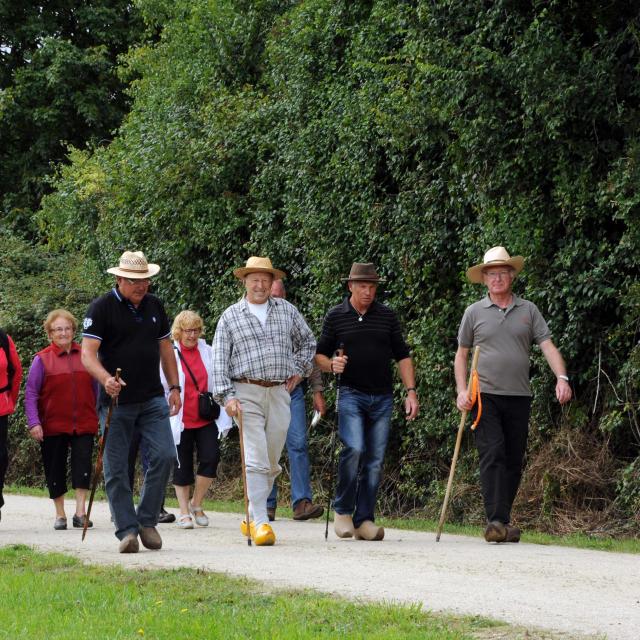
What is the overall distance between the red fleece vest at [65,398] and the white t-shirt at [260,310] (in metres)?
2.83

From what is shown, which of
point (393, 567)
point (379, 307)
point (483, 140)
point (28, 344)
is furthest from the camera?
point (28, 344)

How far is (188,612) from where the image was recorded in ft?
21.9

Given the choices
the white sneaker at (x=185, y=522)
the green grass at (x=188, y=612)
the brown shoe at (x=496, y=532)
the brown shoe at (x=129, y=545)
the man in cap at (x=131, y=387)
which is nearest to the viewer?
the green grass at (x=188, y=612)

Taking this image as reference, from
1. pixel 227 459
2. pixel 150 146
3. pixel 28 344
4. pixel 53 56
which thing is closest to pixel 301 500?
pixel 227 459

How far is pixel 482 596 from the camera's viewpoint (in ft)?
23.3

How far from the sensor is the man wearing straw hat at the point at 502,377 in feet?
33.8

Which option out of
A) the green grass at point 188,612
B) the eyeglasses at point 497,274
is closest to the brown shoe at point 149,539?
the green grass at point 188,612

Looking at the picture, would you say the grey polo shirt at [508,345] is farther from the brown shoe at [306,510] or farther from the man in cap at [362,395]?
the brown shoe at [306,510]

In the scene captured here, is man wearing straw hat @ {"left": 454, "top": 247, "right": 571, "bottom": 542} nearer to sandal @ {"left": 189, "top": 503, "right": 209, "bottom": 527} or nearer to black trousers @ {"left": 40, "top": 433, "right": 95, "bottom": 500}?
sandal @ {"left": 189, "top": 503, "right": 209, "bottom": 527}

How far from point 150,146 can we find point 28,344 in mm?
4780

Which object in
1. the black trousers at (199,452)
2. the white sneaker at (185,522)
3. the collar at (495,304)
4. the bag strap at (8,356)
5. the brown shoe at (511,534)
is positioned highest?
the collar at (495,304)

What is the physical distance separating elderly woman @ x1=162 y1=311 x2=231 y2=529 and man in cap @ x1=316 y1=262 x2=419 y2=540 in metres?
1.94

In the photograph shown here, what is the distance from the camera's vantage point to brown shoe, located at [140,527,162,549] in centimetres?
986

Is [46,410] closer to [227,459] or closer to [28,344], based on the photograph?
[227,459]
